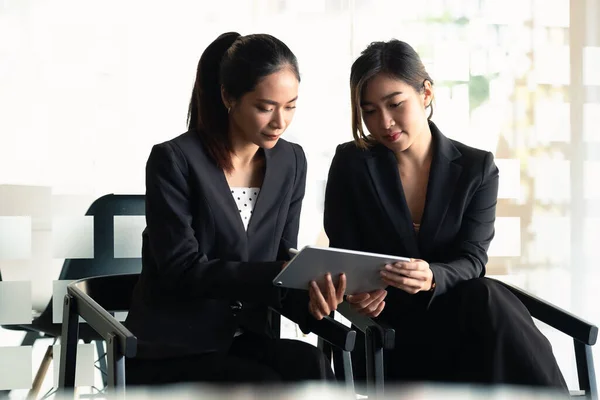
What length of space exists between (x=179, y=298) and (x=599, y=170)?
1.97m

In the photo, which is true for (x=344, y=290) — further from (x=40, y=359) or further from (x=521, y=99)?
(x=521, y=99)

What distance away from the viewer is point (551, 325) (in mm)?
1902

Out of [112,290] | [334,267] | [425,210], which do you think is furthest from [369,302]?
[112,290]

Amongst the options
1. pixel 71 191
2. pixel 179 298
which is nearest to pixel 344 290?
pixel 179 298

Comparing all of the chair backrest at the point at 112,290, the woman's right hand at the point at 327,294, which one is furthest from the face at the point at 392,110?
the chair backrest at the point at 112,290

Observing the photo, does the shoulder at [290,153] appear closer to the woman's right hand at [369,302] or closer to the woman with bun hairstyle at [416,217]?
the woman with bun hairstyle at [416,217]

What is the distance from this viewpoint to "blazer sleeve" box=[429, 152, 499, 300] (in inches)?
80.7

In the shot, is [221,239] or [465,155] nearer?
[221,239]

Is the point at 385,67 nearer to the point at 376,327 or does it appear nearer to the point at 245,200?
the point at 245,200

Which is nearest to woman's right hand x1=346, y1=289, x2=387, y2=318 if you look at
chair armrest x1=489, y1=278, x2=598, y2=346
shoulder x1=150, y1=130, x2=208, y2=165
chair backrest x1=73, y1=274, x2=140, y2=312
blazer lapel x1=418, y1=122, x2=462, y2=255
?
blazer lapel x1=418, y1=122, x2=462, y2=255

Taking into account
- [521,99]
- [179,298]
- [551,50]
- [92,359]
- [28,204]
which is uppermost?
[551,50]

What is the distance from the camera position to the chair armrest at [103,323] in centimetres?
153

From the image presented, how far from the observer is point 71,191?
104 inches

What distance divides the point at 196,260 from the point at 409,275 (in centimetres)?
48
